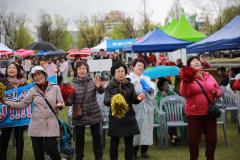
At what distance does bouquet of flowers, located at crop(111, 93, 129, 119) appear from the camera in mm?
5920

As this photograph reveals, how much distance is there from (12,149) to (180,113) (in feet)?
12.6

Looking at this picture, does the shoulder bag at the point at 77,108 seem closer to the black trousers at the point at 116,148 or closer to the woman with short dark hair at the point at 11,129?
the black trousers at the point at 116,148

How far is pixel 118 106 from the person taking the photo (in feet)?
19.5

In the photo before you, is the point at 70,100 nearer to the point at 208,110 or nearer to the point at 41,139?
the point at 41,139

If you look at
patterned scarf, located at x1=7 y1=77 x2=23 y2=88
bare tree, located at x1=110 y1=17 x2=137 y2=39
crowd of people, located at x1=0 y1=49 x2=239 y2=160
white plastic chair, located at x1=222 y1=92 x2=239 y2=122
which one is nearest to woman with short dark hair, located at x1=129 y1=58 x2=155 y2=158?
crowd of people, located at x1=0 y1=49 x2=239 y2=160

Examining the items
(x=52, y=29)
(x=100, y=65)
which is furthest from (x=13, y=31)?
(x=100, y=65)

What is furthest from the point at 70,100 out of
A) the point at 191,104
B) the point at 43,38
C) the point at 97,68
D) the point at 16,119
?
the point at 43,38

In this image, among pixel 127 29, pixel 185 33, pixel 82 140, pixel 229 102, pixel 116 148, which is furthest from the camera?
pixel 127 29

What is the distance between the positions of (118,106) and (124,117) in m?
0.33

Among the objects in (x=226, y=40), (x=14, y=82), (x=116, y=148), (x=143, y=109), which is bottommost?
(x=116, y=148)

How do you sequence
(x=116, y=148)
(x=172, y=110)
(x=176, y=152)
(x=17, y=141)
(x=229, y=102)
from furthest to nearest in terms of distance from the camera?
(x=229, y=102), (x=172, y=110), (x=176, y=152), (x=17, y=141), (x=116, y=148)

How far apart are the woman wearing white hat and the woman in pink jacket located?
1.98 m

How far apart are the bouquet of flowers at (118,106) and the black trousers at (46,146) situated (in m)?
1.03

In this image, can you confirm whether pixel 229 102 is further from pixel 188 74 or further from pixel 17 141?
pixel 17 141
